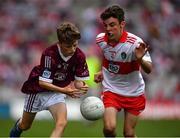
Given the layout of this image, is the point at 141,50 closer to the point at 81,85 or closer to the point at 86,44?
the point at 81,85

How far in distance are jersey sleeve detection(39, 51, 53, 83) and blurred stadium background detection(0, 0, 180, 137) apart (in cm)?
686

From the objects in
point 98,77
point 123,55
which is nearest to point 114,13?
point 123,55

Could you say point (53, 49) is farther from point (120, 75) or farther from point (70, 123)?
point (70, 123)

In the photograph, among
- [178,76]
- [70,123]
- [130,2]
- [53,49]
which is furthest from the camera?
[130,2]

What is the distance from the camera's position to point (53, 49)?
9.83m

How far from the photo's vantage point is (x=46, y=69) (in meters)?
9.81

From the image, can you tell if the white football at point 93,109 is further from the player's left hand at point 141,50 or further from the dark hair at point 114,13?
the dark hair at point 114,13

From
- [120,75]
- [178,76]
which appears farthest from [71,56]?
[178,76]

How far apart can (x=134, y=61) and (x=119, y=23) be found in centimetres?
62

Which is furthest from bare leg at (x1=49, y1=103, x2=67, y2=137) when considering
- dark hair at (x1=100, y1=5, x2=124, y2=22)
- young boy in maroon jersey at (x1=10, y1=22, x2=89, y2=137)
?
dark hair at (x1=100, y1=5, x2=124, y2=22)

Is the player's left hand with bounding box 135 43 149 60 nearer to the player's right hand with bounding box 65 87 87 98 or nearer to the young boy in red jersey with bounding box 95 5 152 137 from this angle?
the young boy in red jersey with bounding box 95 5 152 137

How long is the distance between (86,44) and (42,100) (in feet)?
36.8

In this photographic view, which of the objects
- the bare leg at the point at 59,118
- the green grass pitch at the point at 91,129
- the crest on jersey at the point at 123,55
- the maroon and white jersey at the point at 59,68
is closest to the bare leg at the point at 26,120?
the maroon and white jersey at the point at 59,68

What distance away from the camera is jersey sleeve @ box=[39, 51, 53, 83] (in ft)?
32.1
